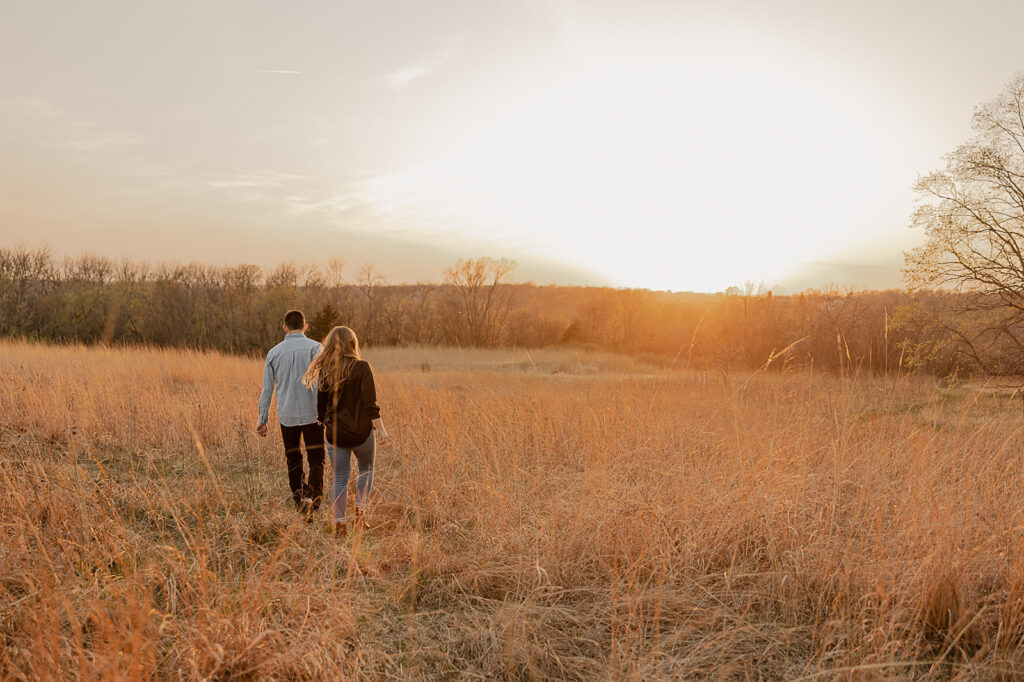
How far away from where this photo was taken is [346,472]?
472 cm

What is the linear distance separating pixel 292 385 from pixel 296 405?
0.18 meters

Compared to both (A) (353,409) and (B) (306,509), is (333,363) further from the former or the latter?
(B) (306,509)

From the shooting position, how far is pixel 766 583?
3604 mm

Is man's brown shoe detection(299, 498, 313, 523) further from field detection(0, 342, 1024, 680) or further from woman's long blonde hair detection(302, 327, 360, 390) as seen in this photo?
woman's long blonde hair detection(302, 327, 360, 390)

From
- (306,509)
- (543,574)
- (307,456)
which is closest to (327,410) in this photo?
(307,456)

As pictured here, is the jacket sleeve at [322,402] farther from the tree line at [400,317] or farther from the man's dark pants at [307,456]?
the tree line at [400,317]

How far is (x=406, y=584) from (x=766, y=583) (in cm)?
234

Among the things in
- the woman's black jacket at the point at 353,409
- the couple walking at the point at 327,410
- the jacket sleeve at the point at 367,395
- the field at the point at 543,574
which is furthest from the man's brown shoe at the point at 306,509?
the jacket sleeve at the point at 367,395

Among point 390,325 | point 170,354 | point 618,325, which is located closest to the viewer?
point 170,354

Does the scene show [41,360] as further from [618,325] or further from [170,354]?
[618,325]

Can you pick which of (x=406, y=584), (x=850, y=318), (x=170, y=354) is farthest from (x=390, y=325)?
(x=406, y=584)

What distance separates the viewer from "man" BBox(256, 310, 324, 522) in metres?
4.93

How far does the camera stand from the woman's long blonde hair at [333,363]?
180 inches

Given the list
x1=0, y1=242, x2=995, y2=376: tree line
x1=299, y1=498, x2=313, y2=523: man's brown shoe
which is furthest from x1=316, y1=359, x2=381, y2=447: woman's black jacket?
x1=0, y1=242, x2=995, y2=376: tree line
